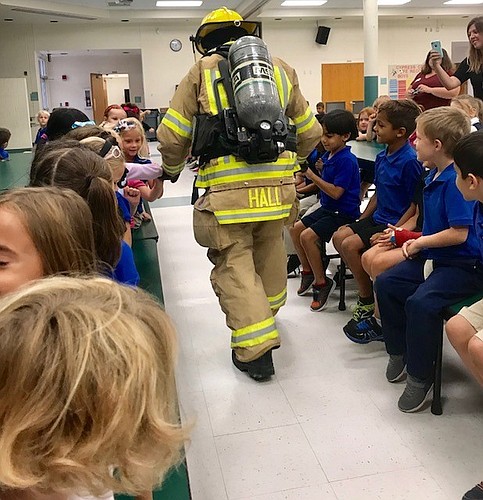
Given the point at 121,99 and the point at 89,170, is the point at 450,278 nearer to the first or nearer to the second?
the point at 89,170

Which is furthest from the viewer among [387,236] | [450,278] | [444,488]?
[387,236]

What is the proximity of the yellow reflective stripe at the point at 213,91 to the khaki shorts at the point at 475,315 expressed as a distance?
4.30 ft

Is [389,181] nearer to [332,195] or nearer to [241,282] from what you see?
[332,195]

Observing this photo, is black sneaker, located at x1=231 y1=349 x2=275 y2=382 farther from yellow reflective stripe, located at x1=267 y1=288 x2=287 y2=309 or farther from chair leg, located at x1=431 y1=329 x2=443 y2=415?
chair leg, located at x1=431 y1=329 x2=443 y2=415

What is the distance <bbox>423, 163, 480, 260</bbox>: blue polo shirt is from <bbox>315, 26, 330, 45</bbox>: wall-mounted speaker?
13.8m

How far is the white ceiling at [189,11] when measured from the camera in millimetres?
12734

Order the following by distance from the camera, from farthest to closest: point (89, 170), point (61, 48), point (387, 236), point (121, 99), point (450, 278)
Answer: point (121, 99), point (61, 48), point (387, 236), point (450, 278), point (89, 170)

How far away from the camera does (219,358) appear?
3.00 meters

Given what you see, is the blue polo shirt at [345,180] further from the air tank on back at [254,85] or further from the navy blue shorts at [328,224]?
the air tank on back at [254,85]

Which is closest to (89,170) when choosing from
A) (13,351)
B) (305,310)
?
(13,351)

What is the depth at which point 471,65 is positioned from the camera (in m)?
3.86

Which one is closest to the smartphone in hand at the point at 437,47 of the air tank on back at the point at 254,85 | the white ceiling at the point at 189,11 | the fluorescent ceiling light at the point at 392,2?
the air tank on back at the point at 254,85

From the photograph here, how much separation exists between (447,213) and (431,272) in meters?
0.27

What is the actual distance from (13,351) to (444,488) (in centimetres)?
170
